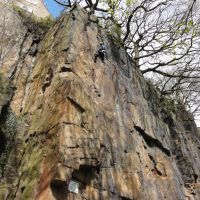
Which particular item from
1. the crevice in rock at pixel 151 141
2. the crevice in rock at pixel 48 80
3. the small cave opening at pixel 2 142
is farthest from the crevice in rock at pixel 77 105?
the crevice in rock at pixel 151 141

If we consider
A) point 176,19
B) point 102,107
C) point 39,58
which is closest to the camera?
point 102,107

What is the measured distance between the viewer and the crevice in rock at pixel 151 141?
11039 mm

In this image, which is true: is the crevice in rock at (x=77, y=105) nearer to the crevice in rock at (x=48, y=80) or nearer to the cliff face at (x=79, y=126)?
the cliff face at (x=79, y=126)

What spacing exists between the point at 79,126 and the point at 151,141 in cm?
445

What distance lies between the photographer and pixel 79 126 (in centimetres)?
792

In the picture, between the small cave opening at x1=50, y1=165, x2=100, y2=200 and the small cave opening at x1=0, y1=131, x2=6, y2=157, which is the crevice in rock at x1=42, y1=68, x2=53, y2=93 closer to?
the small cave opening at x1=0, y1=131, x2=6, y2=157

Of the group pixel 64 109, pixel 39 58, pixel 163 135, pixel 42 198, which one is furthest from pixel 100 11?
pixel 42 198

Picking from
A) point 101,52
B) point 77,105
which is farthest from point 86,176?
point 101,52

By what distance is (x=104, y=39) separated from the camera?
488 inches

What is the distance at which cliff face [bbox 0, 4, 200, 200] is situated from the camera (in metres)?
7.33

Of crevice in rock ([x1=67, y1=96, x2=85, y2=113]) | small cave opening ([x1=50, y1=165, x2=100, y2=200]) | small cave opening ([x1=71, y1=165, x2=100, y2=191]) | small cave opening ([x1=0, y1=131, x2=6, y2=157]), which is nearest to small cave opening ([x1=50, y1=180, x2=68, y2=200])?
small cave opening ([x1=50, y1=165, x2=100, y2=200])

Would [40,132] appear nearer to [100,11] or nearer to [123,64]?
[123,64]

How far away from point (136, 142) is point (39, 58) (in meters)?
4.54

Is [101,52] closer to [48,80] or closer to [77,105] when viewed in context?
[48,80]
